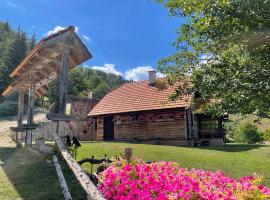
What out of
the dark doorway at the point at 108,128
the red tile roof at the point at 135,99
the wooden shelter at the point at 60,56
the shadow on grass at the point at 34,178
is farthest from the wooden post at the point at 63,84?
the dark doorway at the point at 108,128

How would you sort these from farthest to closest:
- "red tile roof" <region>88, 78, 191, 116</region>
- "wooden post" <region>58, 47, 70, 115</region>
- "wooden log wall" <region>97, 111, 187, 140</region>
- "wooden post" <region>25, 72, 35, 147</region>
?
"red tile roof" <region>88, 78, 191, 116</region> → "wooden log wall" <region>97, 111, 187, 140</region> → "wooden post" <region>25, 72, 35, 147</region> → "wooden post" <region>58, 47, 70, 115</region>

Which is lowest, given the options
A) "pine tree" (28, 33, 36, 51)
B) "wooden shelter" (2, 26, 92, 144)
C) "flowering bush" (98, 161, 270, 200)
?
"flowering bush" (98, 161, 270, 200)

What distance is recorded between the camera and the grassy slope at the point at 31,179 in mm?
6555

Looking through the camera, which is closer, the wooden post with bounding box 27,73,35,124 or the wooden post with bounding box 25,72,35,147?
the wooden post with bounding box 25,72,35,147

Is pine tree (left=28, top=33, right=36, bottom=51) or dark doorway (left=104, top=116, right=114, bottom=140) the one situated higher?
pine tree (left=28, top=33, right=36, bottom=51)

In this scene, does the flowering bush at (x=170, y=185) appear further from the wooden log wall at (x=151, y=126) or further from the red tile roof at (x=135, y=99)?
the wooden log wall at (x=151, y=126)

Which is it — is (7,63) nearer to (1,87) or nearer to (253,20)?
(1,87)

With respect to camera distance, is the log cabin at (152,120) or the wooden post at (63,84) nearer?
the wooden post at (63,84)

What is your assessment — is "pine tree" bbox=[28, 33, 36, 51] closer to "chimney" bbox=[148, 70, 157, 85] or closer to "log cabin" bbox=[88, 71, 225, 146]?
"log cabin" bbox=[88, 71, 225, 146]

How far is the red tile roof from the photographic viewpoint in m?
21.2

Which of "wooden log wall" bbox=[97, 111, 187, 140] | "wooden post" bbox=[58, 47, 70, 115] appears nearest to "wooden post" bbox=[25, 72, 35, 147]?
"wooden post" bbox=[58, 47, 70, 115]

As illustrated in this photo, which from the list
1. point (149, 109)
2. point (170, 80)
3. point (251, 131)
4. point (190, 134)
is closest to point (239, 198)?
point (170, 80)

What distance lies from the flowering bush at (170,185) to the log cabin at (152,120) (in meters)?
12.1

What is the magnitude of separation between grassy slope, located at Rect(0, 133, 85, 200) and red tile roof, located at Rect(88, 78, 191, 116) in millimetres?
11942
